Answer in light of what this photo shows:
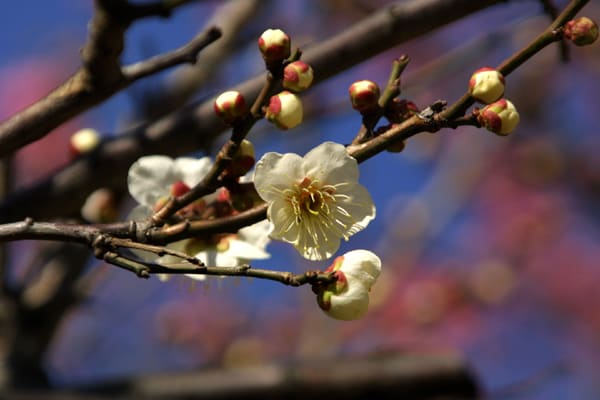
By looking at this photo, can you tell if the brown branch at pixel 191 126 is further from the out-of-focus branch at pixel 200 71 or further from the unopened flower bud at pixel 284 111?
the out-of-focus branch at pixel 200 71

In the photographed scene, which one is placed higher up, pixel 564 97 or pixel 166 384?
pixel 564 97

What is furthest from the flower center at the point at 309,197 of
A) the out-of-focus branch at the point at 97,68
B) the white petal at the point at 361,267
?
the out-of-focus branch at the point at 97,68

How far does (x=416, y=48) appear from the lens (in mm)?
5102

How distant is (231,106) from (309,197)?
Result: 6.9 inches

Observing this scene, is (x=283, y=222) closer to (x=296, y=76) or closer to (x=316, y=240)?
(x=316, y=240)

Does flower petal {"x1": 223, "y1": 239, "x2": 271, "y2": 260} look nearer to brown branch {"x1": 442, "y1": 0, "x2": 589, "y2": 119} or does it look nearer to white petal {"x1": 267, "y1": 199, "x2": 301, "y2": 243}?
white petal {"x1": 267, "y1": 199, "x2": 301, "y2": 243}

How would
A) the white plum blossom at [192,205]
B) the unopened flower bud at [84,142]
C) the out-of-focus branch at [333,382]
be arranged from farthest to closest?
the out-of-focus branch at [333,382] → the unopened flower bud at [84,142] → the white plum blossom at [192,205]

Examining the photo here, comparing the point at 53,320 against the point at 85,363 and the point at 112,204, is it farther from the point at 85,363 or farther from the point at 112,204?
the point at 85,363

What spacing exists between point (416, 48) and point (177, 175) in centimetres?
A: 401

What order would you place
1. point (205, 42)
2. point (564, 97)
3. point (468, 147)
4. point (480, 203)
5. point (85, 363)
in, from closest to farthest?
point (205, 42) → point (468, 147) → point (564, 97) → point (85, 363) → point (480, 203)

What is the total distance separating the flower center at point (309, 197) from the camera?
1.06m

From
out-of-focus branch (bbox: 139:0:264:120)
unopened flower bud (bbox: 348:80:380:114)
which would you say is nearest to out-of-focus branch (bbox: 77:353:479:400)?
out-of-focus branch (bbox: 139:0:264:120)

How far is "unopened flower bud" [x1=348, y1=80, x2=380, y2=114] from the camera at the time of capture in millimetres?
1030

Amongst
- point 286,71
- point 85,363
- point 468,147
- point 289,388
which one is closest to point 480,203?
point 468,147
